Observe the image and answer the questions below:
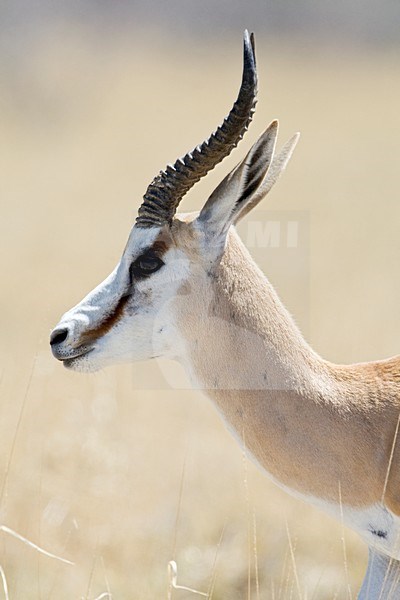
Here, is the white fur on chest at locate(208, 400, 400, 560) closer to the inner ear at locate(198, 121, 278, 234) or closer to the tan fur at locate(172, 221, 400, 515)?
the tan fur at locate(172, 221, 400, 515)

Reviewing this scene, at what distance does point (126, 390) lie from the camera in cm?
877

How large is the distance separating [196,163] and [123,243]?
8.43m

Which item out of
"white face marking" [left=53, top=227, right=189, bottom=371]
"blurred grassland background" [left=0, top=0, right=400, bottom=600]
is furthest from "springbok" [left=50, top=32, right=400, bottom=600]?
"blurred grassland background" [left=0, top=0, right=400, bottom=600]

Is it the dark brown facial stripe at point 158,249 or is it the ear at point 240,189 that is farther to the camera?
the dark brown facial stripe at point 158,249

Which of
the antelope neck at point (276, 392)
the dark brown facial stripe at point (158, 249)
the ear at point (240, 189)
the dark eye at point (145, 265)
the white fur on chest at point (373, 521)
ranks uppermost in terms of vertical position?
the ear at point (240, 189)

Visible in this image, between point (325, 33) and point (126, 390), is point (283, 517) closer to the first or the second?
point (126, 390)

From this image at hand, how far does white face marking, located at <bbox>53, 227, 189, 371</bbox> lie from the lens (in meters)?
3.99

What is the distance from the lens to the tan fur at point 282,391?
3.83 metres

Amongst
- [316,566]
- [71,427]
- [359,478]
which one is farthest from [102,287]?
[71,427]

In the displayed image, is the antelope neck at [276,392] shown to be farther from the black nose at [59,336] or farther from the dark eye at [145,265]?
the black nose at [59,336]

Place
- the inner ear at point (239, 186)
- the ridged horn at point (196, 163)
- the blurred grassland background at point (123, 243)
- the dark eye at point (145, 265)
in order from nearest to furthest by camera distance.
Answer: the ridged horn at point (196, 163)
the inner ear at point (239, 186)
the dark eye at point (145, 265)
the blurred grassland background at point (123, 243)

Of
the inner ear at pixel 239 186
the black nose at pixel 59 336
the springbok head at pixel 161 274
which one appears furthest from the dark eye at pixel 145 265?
the black nose at pixel 59 336

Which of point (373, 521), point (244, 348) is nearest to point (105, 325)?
point (244, 348)

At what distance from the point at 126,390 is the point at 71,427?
0.90m
